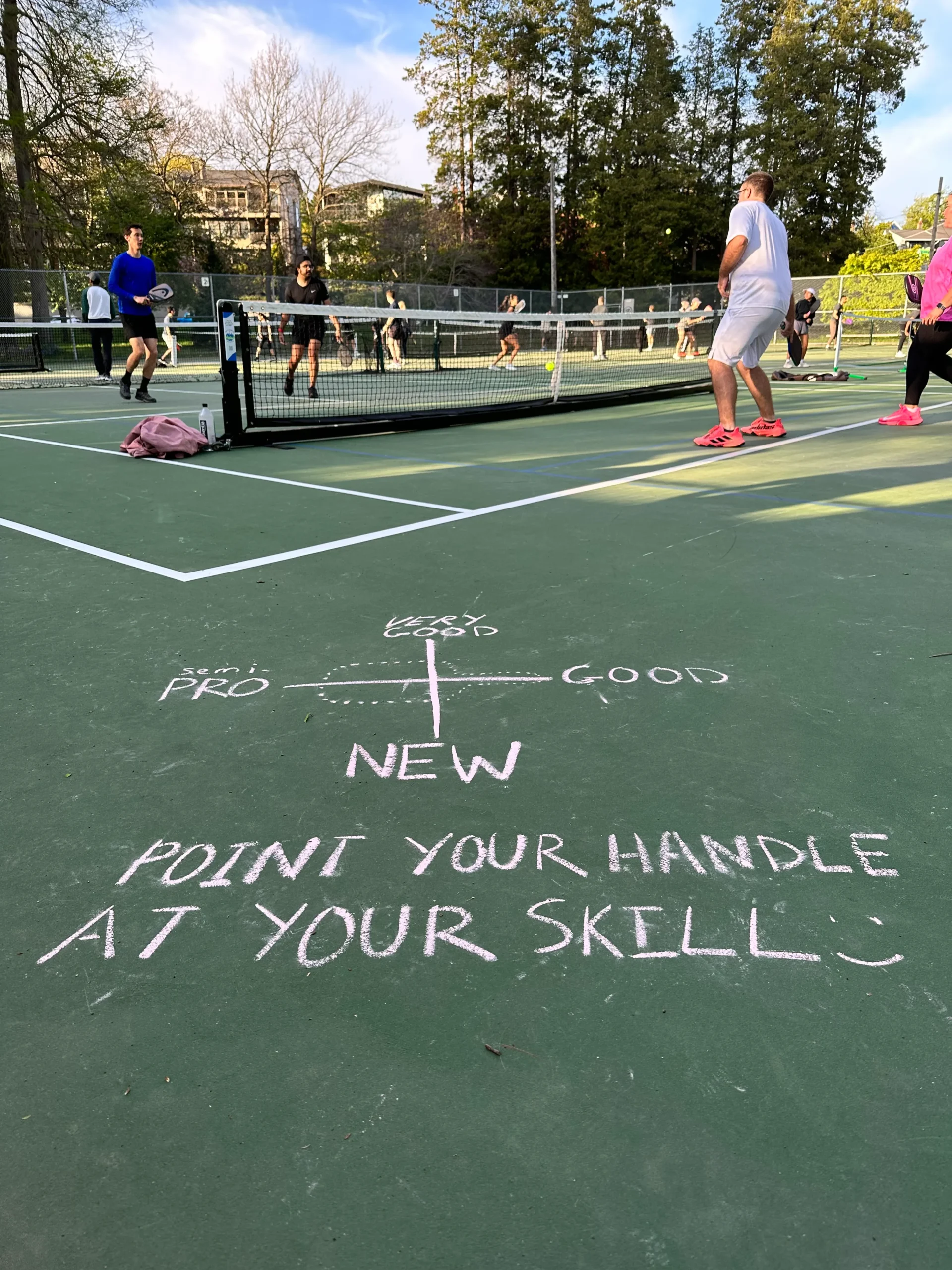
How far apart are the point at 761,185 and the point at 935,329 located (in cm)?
244

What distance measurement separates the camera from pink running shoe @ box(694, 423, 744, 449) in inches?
349

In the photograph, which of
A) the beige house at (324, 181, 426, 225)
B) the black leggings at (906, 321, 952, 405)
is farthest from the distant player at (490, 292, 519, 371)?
the beige house at (324, 181, 426, 225)

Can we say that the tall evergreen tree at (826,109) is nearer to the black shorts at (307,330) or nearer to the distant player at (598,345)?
the distant player at (598,345)

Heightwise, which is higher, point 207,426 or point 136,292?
point 136,292

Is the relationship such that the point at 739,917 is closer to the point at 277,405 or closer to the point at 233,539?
the point at 233,539

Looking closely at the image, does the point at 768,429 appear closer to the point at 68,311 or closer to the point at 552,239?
the point at 68,311

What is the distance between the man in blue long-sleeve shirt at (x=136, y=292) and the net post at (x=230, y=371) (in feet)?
10.3

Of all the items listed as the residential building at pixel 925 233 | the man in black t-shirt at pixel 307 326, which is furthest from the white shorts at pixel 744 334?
the man in black t-shirt at pixel 307 326

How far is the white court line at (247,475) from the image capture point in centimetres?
647

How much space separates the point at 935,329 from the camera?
9.24m

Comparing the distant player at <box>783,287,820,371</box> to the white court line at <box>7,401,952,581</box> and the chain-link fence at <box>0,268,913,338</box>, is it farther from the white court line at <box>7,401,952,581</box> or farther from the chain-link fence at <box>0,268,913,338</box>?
the white court line at <box>7,401,952,581</box>

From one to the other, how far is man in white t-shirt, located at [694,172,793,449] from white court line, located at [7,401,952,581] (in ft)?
2.38

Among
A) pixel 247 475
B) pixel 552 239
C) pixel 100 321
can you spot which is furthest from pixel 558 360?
pixel 552 239

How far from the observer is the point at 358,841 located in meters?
2.27
